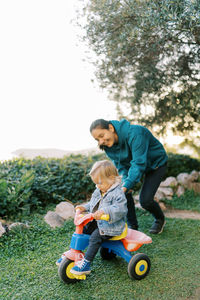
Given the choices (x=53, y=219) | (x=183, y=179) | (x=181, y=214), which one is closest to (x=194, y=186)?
(x=183, y=179)

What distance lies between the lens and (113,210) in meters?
2.76

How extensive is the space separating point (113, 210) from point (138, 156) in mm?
846

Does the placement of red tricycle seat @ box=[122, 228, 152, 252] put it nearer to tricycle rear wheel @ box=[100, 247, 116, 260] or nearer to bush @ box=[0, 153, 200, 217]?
tricycle rear wheel @ box=[100, 247, 116, 260]

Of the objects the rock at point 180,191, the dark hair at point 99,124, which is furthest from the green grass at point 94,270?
the rock at point 180,191

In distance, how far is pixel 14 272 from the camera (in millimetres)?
3152

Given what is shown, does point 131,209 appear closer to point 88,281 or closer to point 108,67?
point 88,281

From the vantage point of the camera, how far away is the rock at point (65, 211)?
4543mm

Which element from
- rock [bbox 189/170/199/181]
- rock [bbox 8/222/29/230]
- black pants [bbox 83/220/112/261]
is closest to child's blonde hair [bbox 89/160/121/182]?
black pants [bbox 83/220/112/261]

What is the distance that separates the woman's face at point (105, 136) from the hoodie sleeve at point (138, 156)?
23 cm

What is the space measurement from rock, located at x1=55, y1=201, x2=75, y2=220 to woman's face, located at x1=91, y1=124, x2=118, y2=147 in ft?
5.19

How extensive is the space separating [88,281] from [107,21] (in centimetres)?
361

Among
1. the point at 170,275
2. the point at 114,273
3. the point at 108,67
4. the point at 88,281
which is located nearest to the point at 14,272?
the point at 88,281

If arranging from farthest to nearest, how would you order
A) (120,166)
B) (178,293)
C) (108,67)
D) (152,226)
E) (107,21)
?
(108,67)
(107,21)
(152,226)
(120,166)
(178,293)

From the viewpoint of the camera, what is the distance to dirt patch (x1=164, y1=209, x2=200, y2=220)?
488 centimetres
